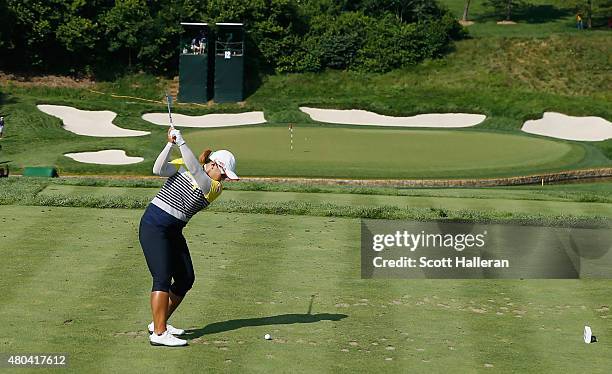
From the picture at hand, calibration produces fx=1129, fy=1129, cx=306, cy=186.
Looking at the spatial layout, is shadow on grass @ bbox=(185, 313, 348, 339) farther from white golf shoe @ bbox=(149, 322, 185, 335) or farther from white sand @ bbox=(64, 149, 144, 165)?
white sand @ bbox=(64, 149, 144, 165)

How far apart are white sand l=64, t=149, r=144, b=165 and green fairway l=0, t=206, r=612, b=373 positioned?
2593cm

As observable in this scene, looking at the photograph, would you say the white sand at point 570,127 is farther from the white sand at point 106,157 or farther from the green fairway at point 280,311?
the green fairway at point 280,311

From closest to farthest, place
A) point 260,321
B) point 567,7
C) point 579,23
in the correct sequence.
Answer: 1. point 260,321
2. point 579,23
3. point 567,7

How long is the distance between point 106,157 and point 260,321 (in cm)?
3358

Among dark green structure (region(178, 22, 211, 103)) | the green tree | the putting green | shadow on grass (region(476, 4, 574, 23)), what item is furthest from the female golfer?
shadow on grass (region(476, 4, 574, 23))

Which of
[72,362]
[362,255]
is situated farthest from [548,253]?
[72,362]

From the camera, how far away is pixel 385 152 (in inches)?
1925

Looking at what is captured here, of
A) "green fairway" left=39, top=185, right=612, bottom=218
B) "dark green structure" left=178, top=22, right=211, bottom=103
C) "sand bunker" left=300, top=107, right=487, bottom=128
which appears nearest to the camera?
"green fairway" left=39, top=185, right=612, bottom=218

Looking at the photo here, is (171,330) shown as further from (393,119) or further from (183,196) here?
(393,119)

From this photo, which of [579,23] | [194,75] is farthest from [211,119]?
[579,23]

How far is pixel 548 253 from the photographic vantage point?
64.6ft

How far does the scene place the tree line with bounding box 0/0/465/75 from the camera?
Answer: 2753 inches

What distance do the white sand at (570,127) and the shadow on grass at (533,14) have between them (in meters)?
28.2

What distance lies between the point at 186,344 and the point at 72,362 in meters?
1.49
